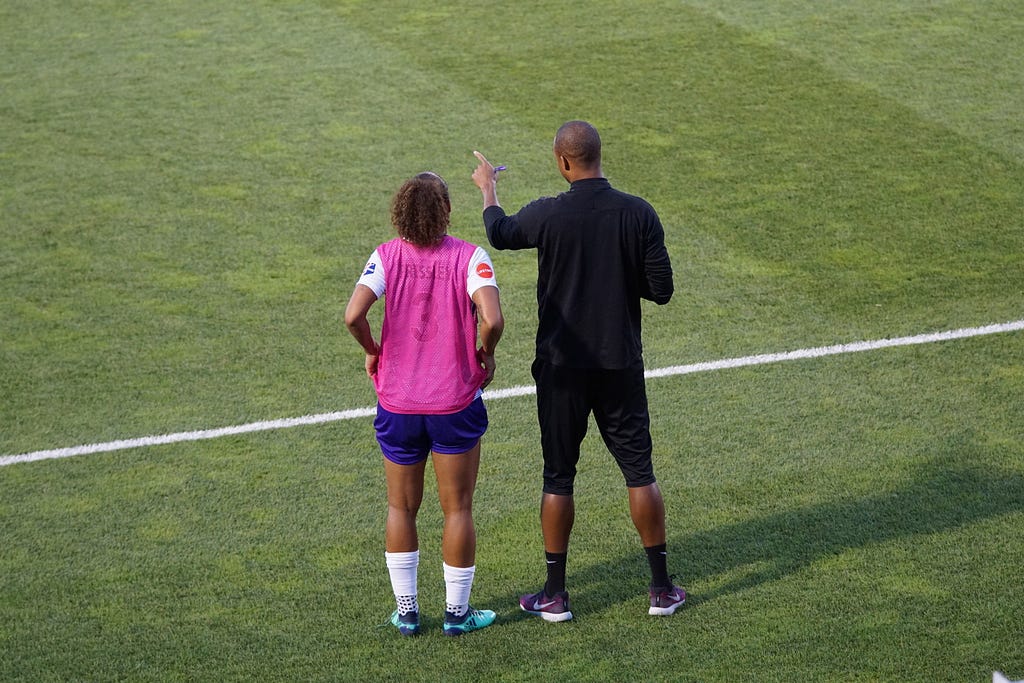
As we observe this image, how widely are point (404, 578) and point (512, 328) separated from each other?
340 cm

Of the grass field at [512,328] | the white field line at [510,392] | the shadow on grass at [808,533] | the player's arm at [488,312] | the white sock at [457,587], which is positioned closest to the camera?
the player's arm at [488,312]

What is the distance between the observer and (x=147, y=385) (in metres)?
8.05

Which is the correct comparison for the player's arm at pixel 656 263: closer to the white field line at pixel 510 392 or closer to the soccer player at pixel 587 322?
the soccer player at pixel 587 322

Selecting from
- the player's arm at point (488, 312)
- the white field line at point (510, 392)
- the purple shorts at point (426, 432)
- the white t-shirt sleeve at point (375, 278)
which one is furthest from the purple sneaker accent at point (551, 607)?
the white field line at point (510, 392)

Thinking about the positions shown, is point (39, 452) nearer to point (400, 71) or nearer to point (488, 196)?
point (488, 196)

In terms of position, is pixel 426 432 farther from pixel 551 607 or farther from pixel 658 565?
pixel 658 565

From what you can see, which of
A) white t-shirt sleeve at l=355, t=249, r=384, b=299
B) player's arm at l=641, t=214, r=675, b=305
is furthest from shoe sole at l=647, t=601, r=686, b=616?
white t-shirt sleeve at l=355, t=249, r=384, b=299

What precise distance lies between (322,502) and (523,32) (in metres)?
8.55

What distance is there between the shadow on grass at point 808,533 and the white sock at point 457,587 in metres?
0.57

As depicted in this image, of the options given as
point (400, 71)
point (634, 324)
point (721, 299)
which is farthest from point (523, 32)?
point (634, 324)

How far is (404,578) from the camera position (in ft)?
17.9

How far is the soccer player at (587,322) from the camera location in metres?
5.30

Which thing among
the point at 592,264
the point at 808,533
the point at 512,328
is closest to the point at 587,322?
the point at 592,264

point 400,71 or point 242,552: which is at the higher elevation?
point 400,71
